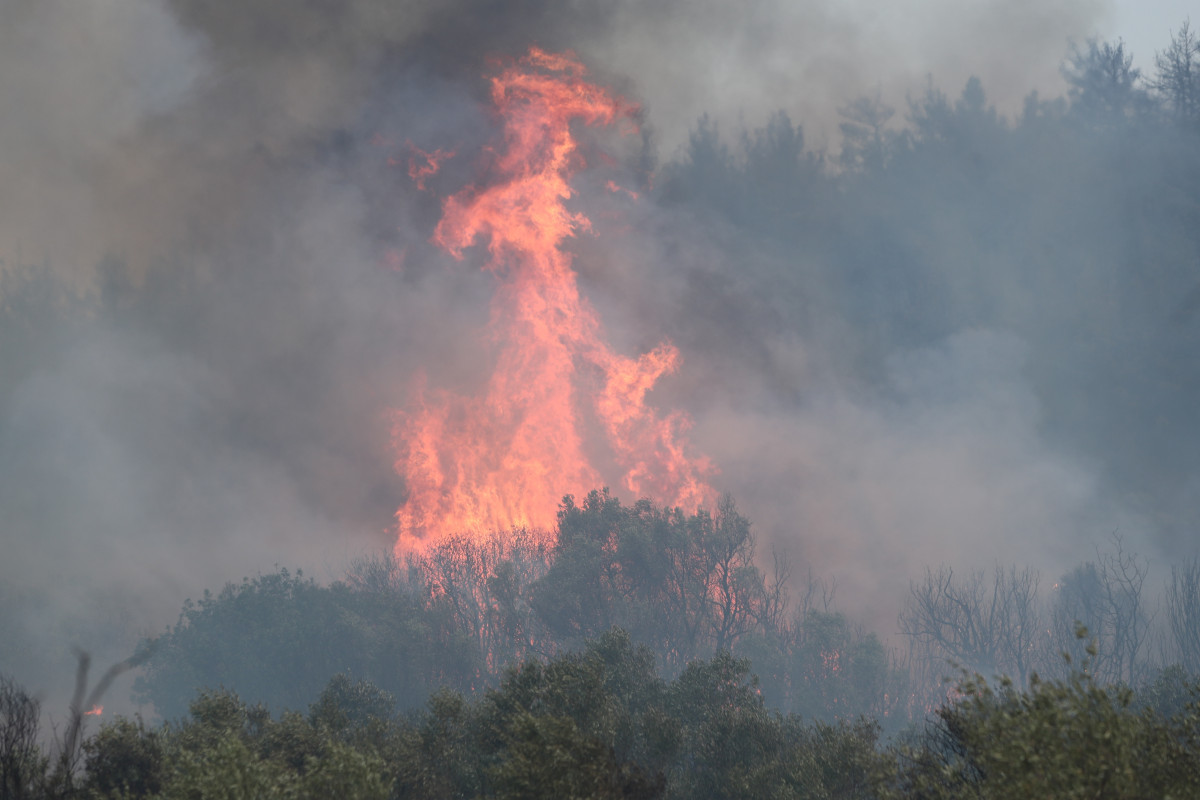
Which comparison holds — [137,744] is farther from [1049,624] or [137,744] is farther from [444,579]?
[1049,624]

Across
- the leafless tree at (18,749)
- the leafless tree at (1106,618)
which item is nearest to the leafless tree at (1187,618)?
the leafless tree at (1106,618)

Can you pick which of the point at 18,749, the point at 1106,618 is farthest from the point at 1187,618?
the point at 18,749

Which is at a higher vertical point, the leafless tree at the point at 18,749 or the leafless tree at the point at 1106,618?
the leafless tree at the point at 1106,618

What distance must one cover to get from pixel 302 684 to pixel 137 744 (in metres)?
79.2

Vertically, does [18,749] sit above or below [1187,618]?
below

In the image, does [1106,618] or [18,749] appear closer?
[18,749]

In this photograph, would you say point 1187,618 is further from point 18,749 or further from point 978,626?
point 18,749

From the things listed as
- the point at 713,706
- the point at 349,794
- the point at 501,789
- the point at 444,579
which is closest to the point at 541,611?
the point at 444,579

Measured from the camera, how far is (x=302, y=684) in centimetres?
11050

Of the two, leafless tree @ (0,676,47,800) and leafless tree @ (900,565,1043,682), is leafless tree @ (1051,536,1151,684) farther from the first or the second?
leafless tree @ (0,676,47,800)

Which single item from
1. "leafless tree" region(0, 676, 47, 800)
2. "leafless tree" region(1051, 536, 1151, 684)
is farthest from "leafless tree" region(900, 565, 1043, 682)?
"leafless tree" region(0, 676, 47, 800)

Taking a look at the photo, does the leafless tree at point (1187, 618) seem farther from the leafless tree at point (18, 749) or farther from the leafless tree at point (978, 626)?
the leafless tree at point (18, 749)

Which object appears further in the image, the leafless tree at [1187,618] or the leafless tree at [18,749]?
the leafless tree at [1187,618]

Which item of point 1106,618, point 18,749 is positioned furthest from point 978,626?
point 18,749
